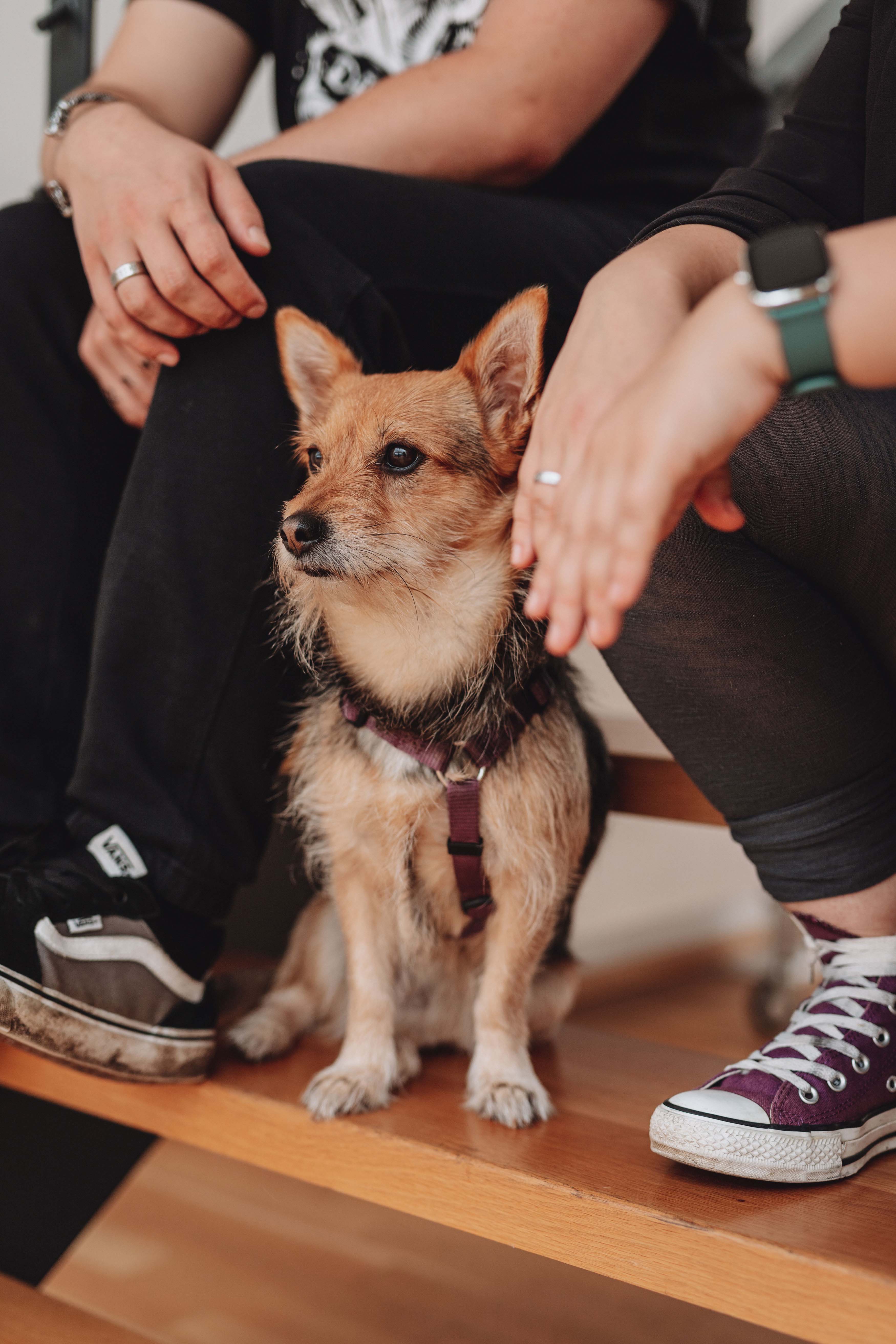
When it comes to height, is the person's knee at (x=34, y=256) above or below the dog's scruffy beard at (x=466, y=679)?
above

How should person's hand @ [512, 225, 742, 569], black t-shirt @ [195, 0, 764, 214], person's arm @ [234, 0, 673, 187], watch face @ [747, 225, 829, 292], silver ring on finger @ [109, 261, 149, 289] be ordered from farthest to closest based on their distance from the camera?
1. black t-shirt @ [195, 0, 764, 214]
2. person's arm @ [234, 0, 673, 187]
3. silver ring on finger @ [109, 261, 149, 289]
4. person's hand @ [512, 225, 742, 569]
5. watch face @ [747, 225, 829, 292]

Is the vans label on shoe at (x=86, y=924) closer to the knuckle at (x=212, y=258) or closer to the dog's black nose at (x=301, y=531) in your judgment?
the dog's black nose at (x=301, y=531)

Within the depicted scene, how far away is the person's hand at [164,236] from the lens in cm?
103

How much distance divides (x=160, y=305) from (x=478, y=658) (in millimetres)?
502

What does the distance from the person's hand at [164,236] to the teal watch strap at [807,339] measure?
2.20ft

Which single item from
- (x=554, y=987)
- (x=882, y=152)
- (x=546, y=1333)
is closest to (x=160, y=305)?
(x=882, y=152)

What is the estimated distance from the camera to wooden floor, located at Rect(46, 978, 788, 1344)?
136 centimetres

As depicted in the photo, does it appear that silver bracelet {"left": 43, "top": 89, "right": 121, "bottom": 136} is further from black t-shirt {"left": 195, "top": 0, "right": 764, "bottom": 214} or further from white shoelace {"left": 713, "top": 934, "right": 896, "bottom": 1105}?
white shoelace {"left": 713, "top": 934, "right": 896, "bottom": 1105}

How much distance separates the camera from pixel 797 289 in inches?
21.2

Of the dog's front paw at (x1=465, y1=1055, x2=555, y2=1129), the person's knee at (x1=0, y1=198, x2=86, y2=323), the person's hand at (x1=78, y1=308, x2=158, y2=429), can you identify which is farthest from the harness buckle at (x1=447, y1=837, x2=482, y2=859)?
the person's knee at (x1=0, y1=198, x2=86, y2=323)

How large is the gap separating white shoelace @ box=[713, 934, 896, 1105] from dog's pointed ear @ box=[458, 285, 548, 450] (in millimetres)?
625

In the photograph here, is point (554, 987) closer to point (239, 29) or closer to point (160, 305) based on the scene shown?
point (160, 305)

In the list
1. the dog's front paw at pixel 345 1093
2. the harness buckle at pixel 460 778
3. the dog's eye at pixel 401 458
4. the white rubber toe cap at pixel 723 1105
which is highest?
the dog's eye at pixel 401 458

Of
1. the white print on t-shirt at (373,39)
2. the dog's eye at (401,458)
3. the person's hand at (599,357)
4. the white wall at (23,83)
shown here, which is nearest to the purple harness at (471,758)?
the dog's eye at (401,458)
